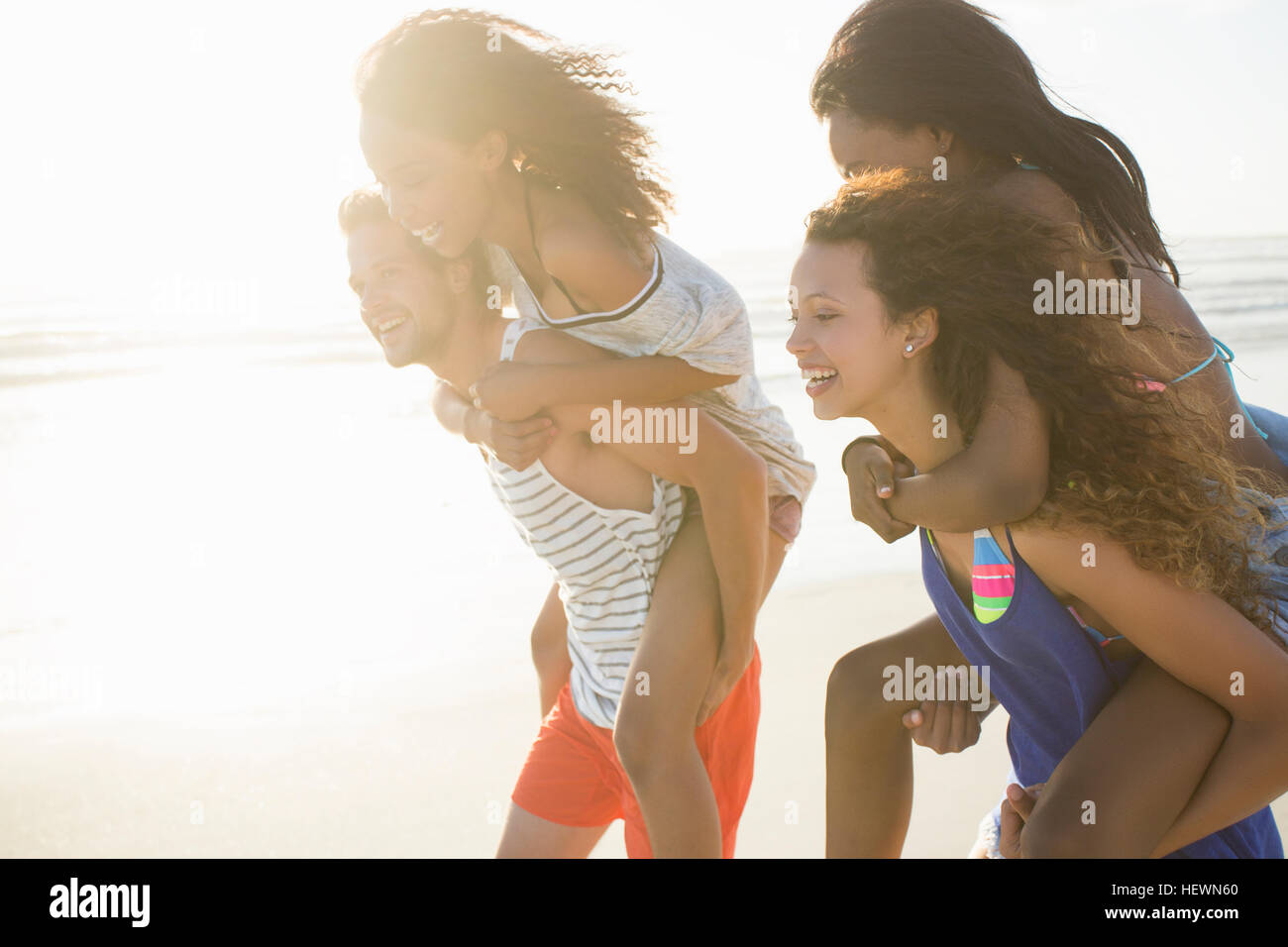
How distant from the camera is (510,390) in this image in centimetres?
251

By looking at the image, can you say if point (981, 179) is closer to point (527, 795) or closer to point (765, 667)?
point (527, 795)

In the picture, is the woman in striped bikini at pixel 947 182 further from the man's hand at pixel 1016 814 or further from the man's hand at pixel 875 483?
the man's hand at pixel 1016 814

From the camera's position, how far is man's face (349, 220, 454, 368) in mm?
2783

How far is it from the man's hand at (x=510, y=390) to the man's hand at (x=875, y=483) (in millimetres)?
686

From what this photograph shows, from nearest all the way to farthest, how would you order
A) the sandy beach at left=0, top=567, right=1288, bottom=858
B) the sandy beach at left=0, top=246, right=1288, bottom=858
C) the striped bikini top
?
1. the striped bikini top
2. the sandy beach at left=0, top=567, right=1288, bottom=858
3. the sandy beach at left=0, top=246, right=1288, bottom=858

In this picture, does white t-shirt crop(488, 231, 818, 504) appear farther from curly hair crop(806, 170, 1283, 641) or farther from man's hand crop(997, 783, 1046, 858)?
man's hand crop(997, 783, 1046, 858)

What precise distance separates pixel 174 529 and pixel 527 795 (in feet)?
14.9

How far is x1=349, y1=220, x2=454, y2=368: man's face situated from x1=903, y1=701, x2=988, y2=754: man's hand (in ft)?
4.61

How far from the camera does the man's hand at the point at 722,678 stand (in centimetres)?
256

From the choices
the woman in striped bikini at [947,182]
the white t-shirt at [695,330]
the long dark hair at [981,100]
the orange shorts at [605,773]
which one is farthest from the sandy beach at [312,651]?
the long dark hair at [981,100]

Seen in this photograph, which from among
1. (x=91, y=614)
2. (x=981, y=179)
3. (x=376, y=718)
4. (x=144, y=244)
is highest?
(x=144, y=244)

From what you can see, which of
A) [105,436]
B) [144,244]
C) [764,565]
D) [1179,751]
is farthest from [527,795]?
[144,244]

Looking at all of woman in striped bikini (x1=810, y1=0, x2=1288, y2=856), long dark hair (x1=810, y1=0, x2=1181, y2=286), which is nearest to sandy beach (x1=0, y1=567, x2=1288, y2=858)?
woman in striped bikini (x1=810, y1=0, x2=1288, y2=856)

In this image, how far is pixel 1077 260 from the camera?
7.16 feet
